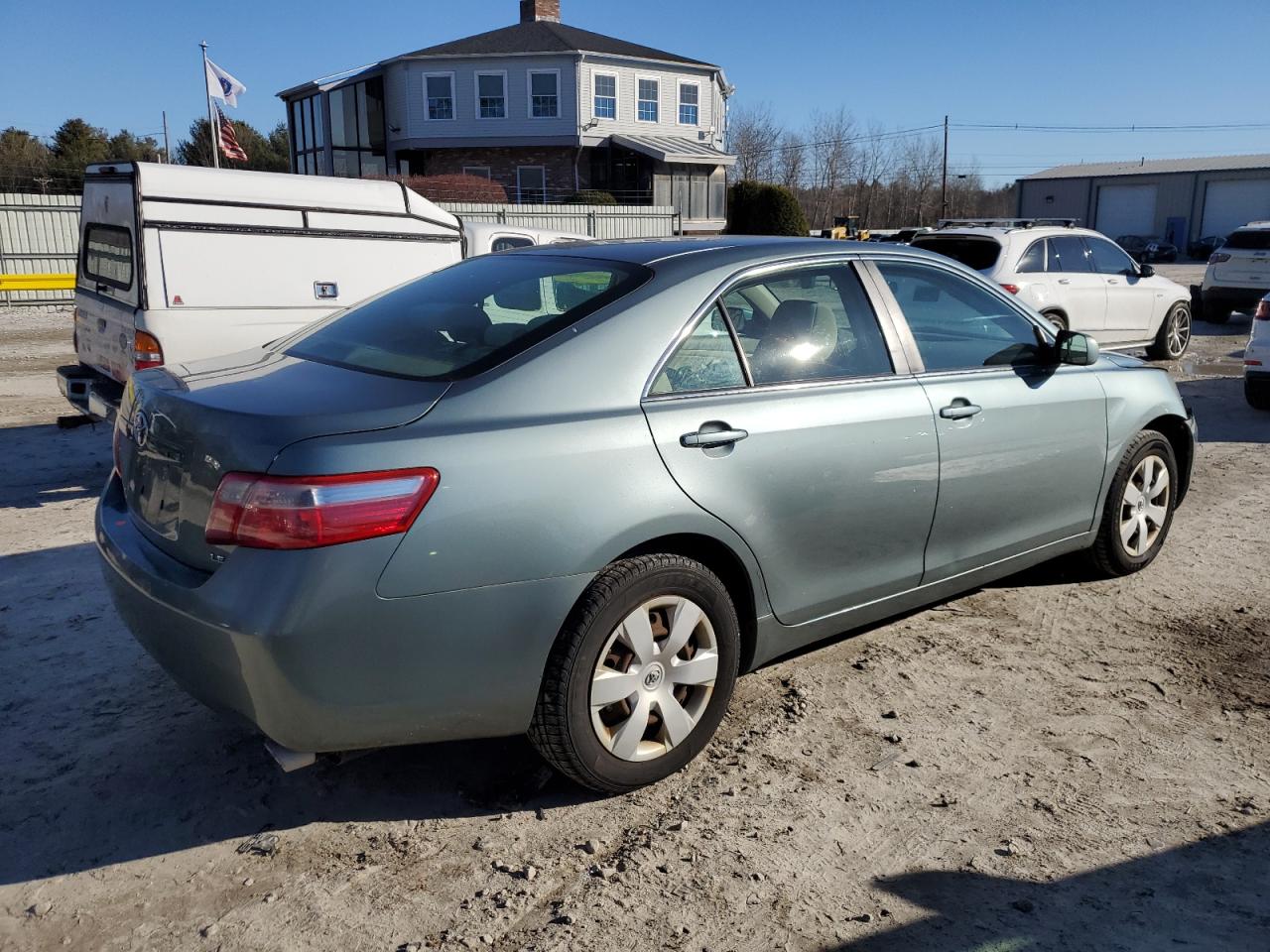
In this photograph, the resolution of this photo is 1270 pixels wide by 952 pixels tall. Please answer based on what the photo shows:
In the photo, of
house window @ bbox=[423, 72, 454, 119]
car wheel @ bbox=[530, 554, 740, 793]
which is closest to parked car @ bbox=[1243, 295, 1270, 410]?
car wheel @ bbox=[530, 554, 740, 793]

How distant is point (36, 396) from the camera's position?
10812 mm

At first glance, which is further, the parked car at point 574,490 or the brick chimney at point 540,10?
the brick chimney at point 540,10

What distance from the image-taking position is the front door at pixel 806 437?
3324 millimetres

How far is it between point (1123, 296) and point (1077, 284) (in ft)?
3.72

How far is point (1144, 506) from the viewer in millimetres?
5273

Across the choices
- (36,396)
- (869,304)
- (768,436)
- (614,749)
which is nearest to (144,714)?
(614,749)

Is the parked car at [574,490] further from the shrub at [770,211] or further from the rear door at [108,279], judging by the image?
the shrub at [770,211]

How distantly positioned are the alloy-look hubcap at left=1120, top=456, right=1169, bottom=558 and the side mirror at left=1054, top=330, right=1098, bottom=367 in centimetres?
78

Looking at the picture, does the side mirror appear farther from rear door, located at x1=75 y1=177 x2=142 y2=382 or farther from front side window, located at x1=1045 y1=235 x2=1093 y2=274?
front side window, located at x1=1045 y1=235 x2=1093 y2=274

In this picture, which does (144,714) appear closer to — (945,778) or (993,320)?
(945,778)

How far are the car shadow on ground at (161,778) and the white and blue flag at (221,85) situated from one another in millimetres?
29974

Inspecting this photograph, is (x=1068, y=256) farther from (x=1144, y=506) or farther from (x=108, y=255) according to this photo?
(x=108, y=255)

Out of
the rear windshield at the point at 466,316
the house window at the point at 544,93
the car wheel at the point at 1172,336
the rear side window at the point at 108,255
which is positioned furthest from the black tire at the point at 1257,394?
the house window at the point at 544,93

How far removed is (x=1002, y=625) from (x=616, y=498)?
8.09ft
